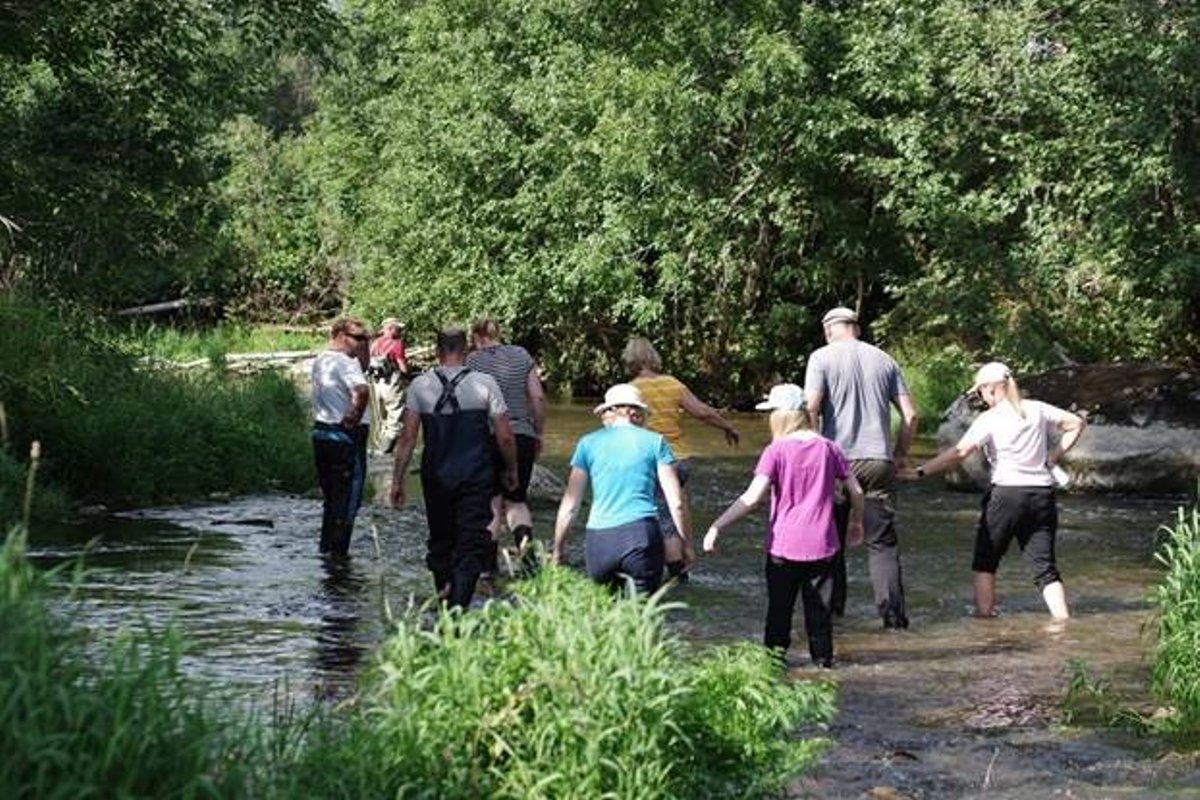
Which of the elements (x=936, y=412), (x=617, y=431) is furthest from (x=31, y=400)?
(x=936, y=412)

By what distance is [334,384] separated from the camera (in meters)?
14.2

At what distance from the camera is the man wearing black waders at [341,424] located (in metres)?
14.2

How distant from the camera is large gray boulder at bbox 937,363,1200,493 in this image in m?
21.8

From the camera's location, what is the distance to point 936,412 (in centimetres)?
3006

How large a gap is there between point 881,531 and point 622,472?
3.15 metres

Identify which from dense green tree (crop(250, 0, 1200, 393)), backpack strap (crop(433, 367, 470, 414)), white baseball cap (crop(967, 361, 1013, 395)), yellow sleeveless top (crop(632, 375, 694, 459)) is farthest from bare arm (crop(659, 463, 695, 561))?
dense green tree (crop(250, 0, 1200, 393))

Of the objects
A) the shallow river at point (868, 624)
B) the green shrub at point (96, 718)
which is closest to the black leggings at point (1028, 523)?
the shallow river at point (868, 624)

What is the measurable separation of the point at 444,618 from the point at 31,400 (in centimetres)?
1096

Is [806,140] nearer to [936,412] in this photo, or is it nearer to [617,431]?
[936,412]

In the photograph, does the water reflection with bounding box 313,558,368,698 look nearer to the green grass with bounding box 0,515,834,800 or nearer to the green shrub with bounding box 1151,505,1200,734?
the green grass with bounding box 0,515,834,800

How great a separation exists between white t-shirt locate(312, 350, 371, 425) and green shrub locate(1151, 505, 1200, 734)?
253 inches

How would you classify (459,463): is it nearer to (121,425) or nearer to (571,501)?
(571,501)

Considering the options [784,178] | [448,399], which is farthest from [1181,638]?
[784,178]

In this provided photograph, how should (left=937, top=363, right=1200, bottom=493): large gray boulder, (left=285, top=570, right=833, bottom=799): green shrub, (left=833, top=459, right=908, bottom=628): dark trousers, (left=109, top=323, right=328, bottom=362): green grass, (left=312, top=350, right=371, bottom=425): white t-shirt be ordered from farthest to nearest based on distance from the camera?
(left=109, top=323, right=328, bottom=362): green grass < (left=937, top=363, right=1200, bottom=493): large gray boulder < (left=312, top=350, right=371, bottom=425): white t-shirt < (left=833, top=459, right=908, bottom=628): dark trousers < (left=285, top=570, right=833, bottom=799): green shrub
